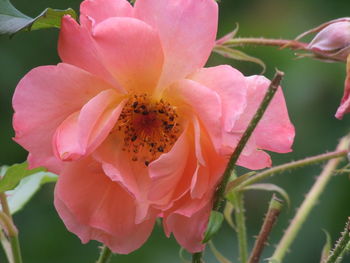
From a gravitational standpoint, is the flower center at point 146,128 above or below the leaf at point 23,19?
below

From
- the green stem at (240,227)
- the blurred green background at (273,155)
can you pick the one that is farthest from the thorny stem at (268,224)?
the blurred green background at (273,155)

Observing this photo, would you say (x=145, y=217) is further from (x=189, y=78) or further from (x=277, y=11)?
(x=277, y=11)

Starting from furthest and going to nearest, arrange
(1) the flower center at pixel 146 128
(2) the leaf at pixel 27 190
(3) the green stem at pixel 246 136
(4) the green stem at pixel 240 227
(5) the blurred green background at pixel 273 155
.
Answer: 1. (5) the blurred green background at pixel 273 155
2. (2) the leaf at pixel 27 190
3. (4) the green stem at pixel 240 227
4. (1) the flower center at pixel 146 128
5. (3) the green stem at pixel 246 136

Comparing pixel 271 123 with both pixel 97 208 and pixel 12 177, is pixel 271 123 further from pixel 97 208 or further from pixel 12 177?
pixel 12 177

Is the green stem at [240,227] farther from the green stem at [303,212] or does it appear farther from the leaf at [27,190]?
the leaf at [27,190]

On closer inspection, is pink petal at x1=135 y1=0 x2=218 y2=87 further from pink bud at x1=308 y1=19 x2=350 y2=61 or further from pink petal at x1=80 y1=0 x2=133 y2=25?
pink bud at x1=308 y1=19 x2=350 y2=61

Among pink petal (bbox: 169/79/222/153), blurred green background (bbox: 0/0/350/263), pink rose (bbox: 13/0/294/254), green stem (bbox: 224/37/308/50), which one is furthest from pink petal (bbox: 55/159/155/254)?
blurred green background (bbox: 0/0/350/263)

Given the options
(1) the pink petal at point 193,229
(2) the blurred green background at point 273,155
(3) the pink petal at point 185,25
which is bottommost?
(2) the blurred green background at point 273,155
